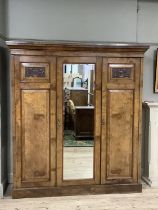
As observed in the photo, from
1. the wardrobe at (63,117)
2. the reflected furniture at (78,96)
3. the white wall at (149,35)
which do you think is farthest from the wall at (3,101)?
the white wall at (149,35)

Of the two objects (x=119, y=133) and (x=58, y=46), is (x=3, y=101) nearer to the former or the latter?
(x=58, y=46)

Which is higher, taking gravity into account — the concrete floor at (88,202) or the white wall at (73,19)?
the white wall at (73,19)

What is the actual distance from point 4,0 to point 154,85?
245 centimetres

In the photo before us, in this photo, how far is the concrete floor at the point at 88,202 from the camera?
3685 mm

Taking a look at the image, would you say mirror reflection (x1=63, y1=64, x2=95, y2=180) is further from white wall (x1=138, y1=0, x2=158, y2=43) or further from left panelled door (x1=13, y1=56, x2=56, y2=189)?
white wall (x1=138, y1=0, x2=158, y2=43)

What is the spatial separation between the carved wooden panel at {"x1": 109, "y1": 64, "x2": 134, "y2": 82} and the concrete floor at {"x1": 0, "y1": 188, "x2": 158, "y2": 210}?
1.53 metres

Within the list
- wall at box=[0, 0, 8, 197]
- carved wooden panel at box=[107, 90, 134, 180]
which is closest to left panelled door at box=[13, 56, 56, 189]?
wall at box=[0, 0, 8, 197]

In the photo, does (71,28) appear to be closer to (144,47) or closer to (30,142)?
(144,47)

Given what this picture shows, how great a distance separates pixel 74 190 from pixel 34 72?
1.61 metres

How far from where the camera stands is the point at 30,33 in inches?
170

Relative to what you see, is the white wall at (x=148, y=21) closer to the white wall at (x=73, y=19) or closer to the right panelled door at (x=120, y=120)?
the white wall at (x=73, y=19)

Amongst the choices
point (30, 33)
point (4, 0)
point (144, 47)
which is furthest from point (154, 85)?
point (4, 0)

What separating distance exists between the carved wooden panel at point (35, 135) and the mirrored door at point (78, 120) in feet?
0.55

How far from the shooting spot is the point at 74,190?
159 inches
